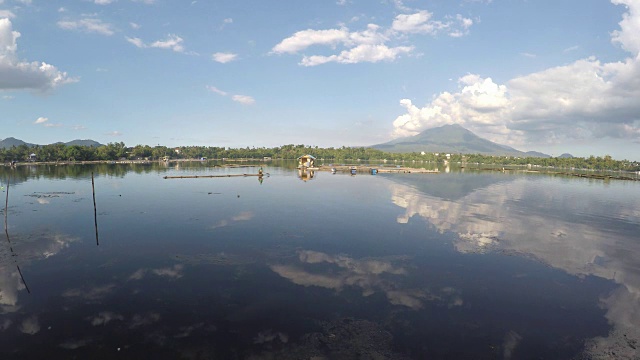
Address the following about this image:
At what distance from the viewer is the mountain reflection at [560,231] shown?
79.8ft

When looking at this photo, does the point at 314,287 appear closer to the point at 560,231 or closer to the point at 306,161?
the point at 560,231

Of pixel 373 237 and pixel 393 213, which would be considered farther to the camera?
pixel 393 213

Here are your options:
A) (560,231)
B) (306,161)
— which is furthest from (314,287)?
(306,161)

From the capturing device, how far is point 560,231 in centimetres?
4209

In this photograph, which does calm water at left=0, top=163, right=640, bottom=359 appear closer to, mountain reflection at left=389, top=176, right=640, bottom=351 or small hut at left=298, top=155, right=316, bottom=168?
mountain reflection at left=389, top=176, right=640, bottom=351

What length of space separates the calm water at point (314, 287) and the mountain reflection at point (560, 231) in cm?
26

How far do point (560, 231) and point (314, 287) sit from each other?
37.5 meters

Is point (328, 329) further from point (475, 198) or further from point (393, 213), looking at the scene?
point (475, 198)

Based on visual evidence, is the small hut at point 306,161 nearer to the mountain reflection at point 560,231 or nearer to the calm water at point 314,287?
the mountain reflection at point 560,231

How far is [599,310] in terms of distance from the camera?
21.2 m

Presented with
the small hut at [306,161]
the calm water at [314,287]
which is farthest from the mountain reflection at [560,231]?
the small hut at [306,161]

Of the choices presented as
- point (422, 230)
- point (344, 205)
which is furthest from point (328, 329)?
point (344, 205)

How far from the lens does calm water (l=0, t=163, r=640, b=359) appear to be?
16812mm

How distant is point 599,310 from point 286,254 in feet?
78.4
